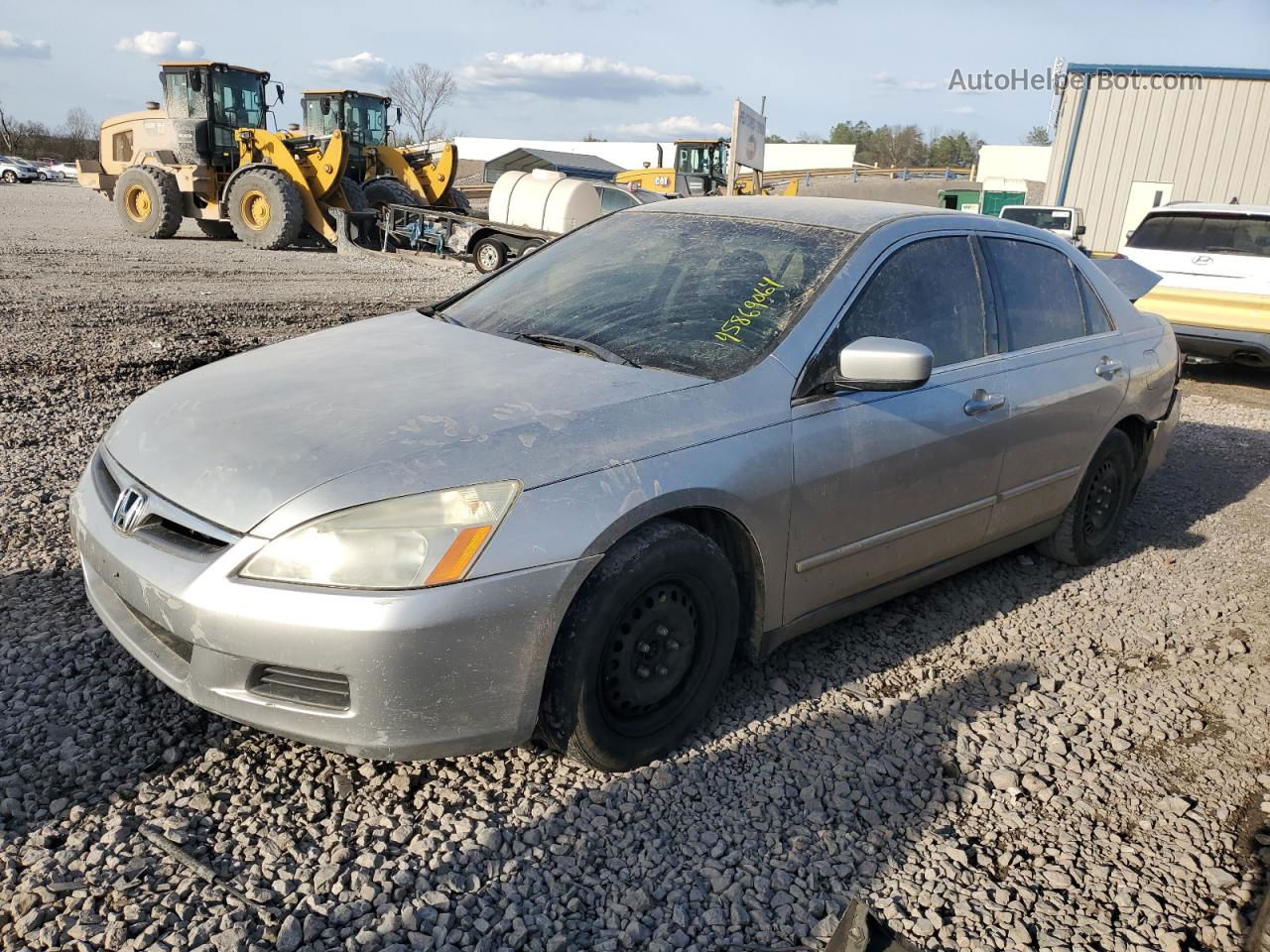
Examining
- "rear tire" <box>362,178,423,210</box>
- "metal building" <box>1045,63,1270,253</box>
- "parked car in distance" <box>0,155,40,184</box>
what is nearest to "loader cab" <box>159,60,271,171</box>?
"rear tire" <box>362,178,423,210</box>

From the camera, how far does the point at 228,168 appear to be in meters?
19.1

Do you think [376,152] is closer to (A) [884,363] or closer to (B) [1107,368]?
(B) [1107,368]

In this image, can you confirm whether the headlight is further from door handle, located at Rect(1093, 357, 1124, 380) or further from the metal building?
the metal building

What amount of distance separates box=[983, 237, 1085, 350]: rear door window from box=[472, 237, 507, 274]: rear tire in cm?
1396

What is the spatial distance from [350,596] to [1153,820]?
2.31m

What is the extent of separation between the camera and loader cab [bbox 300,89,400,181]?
19906mm

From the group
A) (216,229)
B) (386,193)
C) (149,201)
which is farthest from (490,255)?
(149,201)

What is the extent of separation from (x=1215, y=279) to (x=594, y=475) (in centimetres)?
878

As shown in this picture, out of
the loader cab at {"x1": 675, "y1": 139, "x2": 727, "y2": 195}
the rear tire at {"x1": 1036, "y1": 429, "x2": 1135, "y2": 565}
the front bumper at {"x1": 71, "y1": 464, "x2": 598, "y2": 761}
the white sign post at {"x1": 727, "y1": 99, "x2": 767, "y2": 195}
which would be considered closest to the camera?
the front bumper at {"x1": 71, "y1": 464, "x2": 598, "y2": 761}

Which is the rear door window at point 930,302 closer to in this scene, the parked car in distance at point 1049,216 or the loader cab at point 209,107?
the parked car in distance at point 1049,216

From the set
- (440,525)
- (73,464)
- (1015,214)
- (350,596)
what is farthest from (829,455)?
(1015,214)

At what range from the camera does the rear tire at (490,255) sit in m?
17.3

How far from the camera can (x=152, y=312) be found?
390 inches

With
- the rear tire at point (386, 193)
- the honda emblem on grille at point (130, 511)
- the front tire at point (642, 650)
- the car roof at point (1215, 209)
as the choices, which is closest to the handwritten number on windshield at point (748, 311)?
the front tire at point (642, 650)
